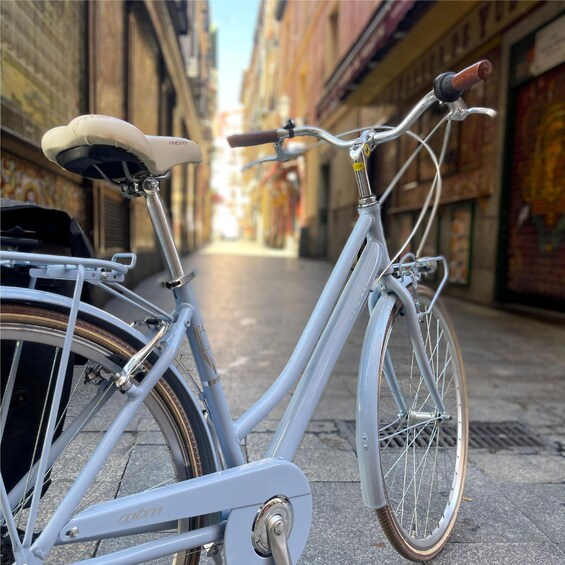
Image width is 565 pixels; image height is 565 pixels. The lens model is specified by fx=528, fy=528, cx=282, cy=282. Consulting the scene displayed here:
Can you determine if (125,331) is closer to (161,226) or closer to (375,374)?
(161,226)

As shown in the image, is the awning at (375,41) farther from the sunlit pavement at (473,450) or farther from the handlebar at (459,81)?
the handlebar at (459,81)

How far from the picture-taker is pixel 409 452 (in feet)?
6.12

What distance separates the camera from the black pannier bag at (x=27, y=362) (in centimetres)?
108

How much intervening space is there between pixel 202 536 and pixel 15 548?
1.36 ft

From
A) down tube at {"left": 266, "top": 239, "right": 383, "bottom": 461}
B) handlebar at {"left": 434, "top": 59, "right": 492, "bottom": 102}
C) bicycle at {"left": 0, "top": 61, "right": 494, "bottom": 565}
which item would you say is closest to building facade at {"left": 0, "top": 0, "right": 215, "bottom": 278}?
bicycle at {"left": 0, "top": 61, "right": 494, "bottom": 565}

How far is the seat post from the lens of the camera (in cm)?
125

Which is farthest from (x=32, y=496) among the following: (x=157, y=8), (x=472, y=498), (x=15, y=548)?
(x=157, y=8)

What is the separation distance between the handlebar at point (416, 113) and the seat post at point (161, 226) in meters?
0.52

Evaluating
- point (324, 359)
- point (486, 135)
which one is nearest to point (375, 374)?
point (324, 359)

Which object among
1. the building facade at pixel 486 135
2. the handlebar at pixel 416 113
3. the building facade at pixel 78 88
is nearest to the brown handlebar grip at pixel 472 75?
the handlebar at pixel 416 113

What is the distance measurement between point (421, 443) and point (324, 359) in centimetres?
68

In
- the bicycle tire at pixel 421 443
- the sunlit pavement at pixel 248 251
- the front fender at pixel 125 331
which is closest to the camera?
the front fender at pixel 125 331

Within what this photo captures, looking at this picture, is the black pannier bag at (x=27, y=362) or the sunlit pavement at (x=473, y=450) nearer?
the black pannier bag at (x=27, y=362)

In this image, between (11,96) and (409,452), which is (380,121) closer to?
(11,96)
